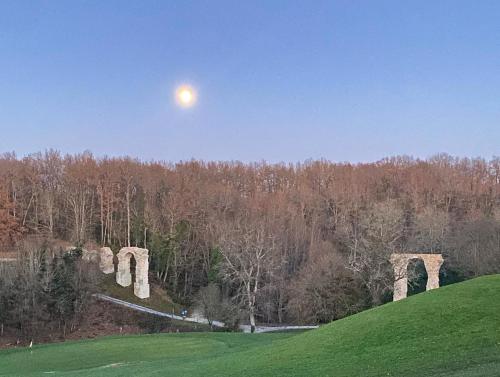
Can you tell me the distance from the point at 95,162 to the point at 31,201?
46.1 feet

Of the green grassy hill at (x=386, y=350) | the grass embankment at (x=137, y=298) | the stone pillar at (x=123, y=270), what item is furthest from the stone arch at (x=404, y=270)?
the stone pillar at (x=123, y=270)

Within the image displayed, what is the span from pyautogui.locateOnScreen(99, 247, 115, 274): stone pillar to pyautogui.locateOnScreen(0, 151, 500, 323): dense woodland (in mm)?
3966

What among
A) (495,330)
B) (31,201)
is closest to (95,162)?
(31,201)

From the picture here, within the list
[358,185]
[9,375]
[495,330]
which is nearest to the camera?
[495,330]

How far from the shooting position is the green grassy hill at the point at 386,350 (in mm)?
12727

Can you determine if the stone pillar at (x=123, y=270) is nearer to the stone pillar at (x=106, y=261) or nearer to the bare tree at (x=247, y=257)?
the stone pillar at (x=106, y=261)

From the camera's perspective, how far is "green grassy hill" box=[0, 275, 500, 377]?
1273 centimetres

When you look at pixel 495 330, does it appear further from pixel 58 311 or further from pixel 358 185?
pixel 358 185

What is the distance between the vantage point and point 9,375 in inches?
822

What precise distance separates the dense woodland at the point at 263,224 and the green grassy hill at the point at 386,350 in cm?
2263

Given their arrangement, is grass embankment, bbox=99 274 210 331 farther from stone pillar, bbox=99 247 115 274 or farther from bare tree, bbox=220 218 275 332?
bare tree, bbox=220 218 275 332

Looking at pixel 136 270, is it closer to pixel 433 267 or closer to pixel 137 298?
pixel 137 298

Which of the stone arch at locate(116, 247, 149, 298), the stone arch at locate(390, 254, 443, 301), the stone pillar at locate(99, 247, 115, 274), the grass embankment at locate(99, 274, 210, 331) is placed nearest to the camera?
the stone arch at locate(390, 254, 443, 301)

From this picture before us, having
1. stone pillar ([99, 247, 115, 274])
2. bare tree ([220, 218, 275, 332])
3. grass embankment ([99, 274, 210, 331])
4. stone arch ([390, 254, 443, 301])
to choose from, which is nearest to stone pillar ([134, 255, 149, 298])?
grass embankment ([99, 274, 210, 331])
